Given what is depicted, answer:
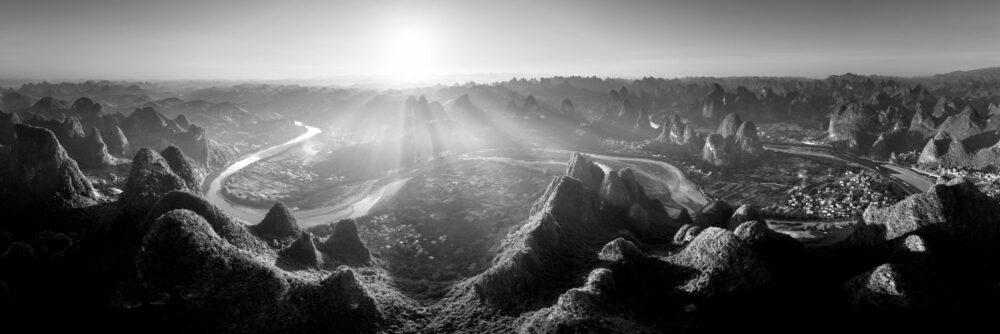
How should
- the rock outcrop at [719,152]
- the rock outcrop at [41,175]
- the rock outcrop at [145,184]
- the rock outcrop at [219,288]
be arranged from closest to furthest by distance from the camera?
the rock outcrop at [219,288], the rock outcrop at [145,184], the rock outcrop at [41,175], the rock outcrop at [719,152]

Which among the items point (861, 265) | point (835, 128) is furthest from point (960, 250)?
point (835, 128)

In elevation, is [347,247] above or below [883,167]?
above

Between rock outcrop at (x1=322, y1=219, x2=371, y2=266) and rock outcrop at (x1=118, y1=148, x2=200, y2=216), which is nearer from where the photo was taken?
rock outcrop at (x1=322, y1=219, x2=371, y2=266)

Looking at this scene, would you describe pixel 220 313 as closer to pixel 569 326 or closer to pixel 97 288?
pixel 97 288

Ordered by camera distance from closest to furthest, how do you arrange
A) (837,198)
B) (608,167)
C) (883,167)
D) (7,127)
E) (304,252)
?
(304,252), (837,198), (7,127), (883,167), (608,167)

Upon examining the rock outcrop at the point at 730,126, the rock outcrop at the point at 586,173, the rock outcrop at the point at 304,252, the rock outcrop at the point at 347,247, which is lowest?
the rock outcrop at the point at 347,247

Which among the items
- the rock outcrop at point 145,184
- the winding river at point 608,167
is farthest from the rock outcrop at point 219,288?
the winding river at point 608,167

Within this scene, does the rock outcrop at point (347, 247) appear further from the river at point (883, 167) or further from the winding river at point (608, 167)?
the river at point (883, 167)

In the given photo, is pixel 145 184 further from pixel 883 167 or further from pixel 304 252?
pixel 883 167

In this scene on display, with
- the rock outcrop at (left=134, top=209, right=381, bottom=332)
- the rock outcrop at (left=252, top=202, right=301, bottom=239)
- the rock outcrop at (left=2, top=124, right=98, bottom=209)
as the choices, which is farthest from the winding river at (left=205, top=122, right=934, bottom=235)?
the rock outcrop at (left=134, top=209, right=381, bottom=332)

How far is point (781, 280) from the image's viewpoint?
36938 millimetres

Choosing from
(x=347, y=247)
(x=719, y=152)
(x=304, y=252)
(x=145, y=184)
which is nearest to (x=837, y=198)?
(x=719, y=152)

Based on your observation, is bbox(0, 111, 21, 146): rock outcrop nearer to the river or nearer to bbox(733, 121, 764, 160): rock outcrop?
bbox(733, 121, 764, 160): rock outcrop

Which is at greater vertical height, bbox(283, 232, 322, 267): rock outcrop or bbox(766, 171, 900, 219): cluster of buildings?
bbox(283, 232, 322, 267): rock outcrop
